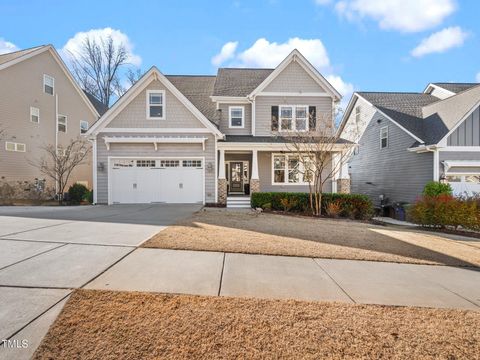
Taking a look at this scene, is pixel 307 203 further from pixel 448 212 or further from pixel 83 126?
pixel 83 126

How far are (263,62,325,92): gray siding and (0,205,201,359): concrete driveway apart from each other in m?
11.9

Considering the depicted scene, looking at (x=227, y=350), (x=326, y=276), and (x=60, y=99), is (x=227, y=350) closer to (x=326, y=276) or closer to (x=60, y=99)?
(x=326, y=276)

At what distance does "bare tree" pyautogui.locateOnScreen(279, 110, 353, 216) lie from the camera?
12906 millimetres

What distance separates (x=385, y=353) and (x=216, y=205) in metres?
12.2

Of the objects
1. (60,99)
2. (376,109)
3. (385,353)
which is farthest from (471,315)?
(60,99)

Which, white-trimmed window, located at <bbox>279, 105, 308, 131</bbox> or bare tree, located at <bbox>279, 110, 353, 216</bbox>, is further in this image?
white-trimmed window, located at <bbox>279, 105, 308, 131</bbox>

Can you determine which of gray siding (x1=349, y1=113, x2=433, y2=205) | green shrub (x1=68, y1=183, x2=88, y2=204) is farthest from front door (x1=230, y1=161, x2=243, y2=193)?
gray siding (x1=349, y1=113, x2=433, y2=205)

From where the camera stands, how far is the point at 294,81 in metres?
16.5

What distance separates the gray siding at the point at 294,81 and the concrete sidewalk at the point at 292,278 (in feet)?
43.4

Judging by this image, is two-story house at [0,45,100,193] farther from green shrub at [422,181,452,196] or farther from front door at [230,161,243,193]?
green shrub at [422,181,452,196]

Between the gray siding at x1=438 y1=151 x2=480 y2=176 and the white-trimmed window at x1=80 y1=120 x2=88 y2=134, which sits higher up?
the white-trimmed window at x1=80 y1=120 x2=88 y2=134

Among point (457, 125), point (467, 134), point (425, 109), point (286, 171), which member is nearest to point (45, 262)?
point (286, 171)

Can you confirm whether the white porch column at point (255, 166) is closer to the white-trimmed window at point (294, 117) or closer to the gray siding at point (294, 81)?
the white-trimmed window at point (294, 117)

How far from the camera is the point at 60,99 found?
20781 millimetres
